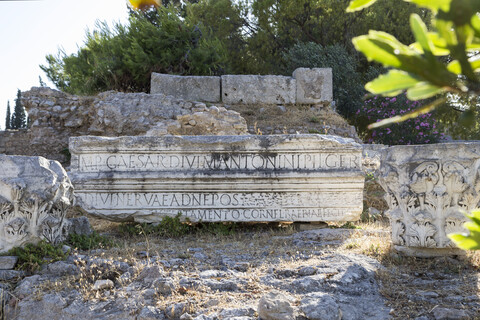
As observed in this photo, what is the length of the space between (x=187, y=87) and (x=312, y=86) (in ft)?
8.22

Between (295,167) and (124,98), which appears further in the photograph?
Result: (124,98)

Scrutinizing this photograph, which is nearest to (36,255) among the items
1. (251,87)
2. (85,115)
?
(85,115)

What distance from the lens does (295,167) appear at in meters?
5.16

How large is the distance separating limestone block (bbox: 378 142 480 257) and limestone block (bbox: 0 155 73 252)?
2.83 m

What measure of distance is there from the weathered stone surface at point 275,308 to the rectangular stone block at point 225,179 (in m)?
2.45

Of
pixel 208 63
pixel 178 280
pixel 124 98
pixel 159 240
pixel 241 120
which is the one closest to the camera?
pixel 178 280

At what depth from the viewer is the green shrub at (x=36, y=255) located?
3542 mm

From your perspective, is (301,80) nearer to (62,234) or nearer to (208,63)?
(208,63)

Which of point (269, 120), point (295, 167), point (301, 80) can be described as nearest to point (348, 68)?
point (301, 80)

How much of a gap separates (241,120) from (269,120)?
156 cm

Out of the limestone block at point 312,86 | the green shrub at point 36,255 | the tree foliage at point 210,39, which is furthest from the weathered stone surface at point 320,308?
the tree foliage at point 210,39

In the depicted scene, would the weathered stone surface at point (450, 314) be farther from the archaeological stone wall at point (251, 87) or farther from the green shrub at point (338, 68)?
the green shrub at point (338, 68)

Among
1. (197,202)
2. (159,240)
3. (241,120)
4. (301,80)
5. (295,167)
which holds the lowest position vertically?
(159,240)

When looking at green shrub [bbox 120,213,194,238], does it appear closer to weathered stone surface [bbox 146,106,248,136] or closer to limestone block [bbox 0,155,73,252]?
limestone block [bbox 0,155,73,252]
